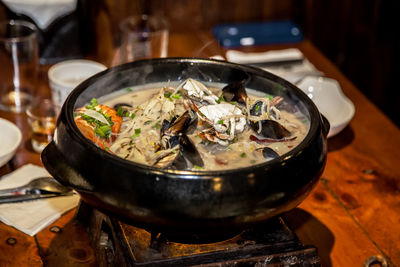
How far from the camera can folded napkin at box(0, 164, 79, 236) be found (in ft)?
5.97

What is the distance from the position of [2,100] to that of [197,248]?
4.96ft

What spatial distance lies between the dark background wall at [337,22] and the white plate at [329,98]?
1.24m

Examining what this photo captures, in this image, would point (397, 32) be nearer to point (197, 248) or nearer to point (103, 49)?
point (103, 49)

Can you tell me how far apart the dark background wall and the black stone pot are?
219 cm

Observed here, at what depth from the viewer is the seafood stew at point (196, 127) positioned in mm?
1437

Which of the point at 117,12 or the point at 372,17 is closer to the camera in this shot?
the point at 117,12

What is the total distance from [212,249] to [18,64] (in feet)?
5.10

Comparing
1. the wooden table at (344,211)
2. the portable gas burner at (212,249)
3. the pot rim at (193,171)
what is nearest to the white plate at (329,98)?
the wooden table at (344,211)

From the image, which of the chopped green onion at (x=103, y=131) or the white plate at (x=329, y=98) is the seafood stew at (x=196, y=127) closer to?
the chopped green onion at (x=103, y=131)

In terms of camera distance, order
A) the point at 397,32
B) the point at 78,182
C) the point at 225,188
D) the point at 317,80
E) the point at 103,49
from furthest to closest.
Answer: the point at 397,32, the point at 103,49, the point at 317,80, the point at 78,182, the point at 225,188

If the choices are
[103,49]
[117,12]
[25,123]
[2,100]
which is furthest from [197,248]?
[117,12]

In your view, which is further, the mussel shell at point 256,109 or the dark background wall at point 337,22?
the dark background wall at point 337,22

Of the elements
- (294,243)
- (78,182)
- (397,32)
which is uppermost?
(78,182)

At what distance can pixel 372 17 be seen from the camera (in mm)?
3875
